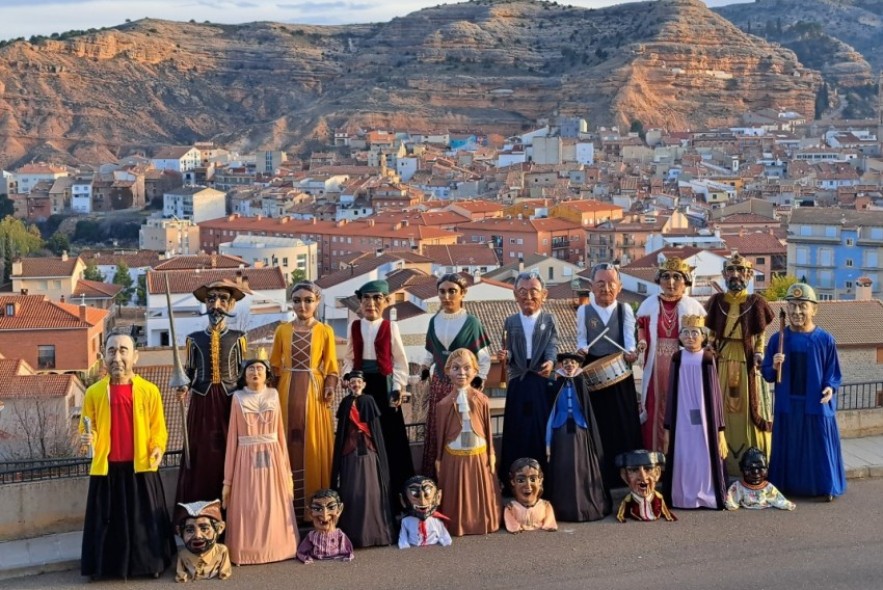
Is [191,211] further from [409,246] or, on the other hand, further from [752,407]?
[752,407]

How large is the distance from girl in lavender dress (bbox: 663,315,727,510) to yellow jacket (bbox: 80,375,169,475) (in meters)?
2.91

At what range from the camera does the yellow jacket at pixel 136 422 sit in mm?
6621

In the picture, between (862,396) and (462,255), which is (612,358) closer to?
(862,396)

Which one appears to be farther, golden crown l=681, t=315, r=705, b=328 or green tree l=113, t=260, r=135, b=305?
green tree l=113, t=260, r=135, b=305

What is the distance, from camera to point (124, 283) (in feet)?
163

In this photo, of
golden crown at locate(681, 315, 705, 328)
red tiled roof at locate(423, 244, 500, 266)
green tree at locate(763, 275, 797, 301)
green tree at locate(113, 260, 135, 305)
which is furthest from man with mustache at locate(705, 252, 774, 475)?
green tree at locate(113, 260, 135, 305)

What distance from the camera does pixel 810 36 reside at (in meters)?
140

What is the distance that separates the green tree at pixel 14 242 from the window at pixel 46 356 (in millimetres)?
23791

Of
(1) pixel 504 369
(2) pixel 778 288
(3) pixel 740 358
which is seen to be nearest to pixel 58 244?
(2) pixel 778 288

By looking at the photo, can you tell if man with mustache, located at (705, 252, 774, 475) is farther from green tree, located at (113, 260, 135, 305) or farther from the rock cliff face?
the rock cliff face

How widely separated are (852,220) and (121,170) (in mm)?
58895

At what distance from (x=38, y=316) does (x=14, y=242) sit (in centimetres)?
3148

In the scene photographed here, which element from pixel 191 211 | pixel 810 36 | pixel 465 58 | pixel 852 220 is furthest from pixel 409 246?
pixel 810 36

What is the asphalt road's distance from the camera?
254 inches
